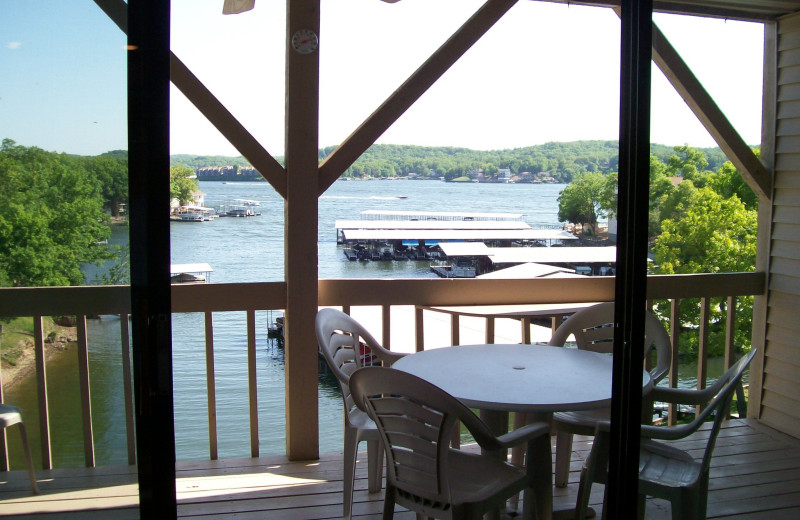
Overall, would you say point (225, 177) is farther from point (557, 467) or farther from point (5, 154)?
point (5, 154)

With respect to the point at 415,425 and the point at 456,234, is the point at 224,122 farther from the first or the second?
the point at 456,234

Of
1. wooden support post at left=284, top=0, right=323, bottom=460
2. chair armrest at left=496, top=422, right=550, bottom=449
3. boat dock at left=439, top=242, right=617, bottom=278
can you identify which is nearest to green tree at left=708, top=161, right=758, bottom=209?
chair armrest at left=496, top=422, right=550, bottom=449

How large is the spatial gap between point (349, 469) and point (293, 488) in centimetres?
48

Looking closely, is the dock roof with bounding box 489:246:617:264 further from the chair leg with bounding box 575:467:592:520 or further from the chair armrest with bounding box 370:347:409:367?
the chair leg with bounding box 575:467:592:520

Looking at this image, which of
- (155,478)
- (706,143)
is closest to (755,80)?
(706,143)

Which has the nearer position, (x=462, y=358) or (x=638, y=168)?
(x=638, y=168)

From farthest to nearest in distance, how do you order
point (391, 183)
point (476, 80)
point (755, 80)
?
1. point (476, 80)
2. point (391, 183)
3. point (755, 80)

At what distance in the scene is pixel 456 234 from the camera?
45.6ft

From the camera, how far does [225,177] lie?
1312 cm

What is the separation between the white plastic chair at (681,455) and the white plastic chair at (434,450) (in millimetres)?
245

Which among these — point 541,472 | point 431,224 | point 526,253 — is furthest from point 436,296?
point 431,224

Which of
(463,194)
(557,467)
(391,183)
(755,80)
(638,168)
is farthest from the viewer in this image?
(463,194)

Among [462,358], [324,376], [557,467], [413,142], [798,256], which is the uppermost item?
[413,142]

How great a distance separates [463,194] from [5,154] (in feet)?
42.6
